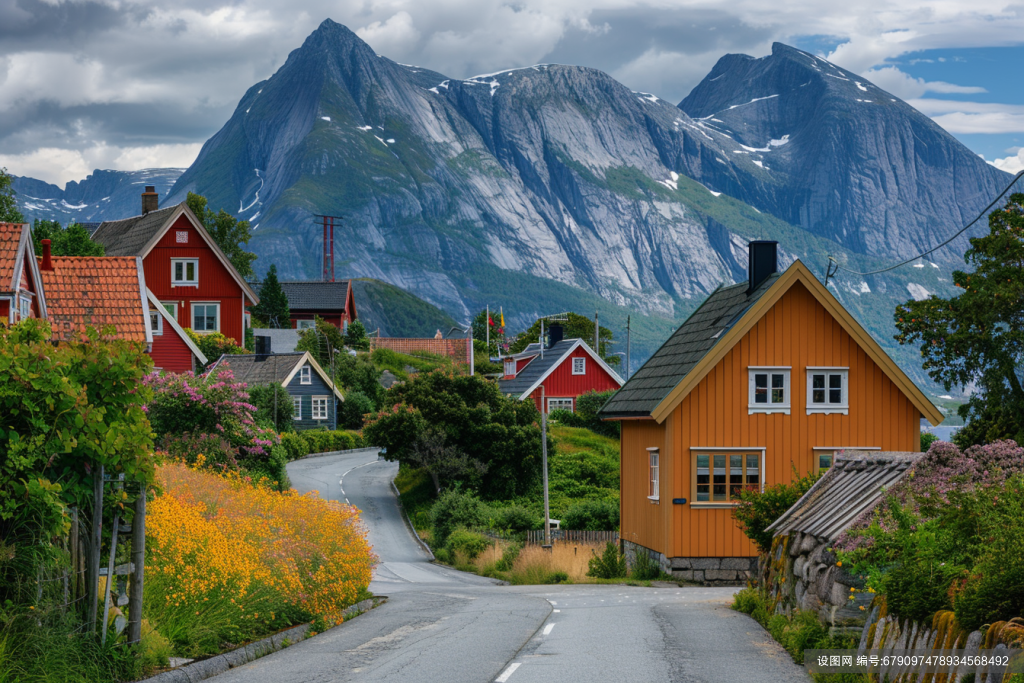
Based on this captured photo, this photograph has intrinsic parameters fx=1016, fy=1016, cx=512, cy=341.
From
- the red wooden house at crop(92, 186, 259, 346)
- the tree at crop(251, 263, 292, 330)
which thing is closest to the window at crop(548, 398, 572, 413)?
the red wooden house at crop(92, 186, 259, 346)

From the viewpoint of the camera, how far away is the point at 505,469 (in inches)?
1996

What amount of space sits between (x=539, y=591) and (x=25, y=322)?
17191 mm

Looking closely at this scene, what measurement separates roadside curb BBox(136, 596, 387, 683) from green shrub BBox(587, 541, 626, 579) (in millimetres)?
16547

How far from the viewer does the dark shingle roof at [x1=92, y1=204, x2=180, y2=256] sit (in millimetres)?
61281

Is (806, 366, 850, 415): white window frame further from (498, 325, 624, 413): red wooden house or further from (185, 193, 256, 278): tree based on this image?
(185, 193, 256, 278): tree

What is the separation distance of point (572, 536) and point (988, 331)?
16746 mm

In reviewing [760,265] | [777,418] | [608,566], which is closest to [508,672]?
[777,418]

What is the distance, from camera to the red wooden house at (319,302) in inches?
4545

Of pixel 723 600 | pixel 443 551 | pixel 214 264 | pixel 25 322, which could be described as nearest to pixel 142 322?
pixel 443 551

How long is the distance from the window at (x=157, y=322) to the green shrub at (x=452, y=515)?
15.7 meters

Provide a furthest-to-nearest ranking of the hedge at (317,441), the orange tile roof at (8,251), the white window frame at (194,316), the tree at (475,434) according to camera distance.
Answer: the white window frame at (194,316)
the hedge at (317,441)
the tree at (475,434)
the orange tile roof at (8,251)

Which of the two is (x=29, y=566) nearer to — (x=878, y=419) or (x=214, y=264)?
(x=878, y=419)

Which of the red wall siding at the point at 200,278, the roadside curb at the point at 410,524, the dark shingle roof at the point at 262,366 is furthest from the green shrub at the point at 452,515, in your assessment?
the red wall siding at the point at 200,278

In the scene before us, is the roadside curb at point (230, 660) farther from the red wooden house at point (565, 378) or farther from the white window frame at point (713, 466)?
the red wooden house at point (565, 378)
